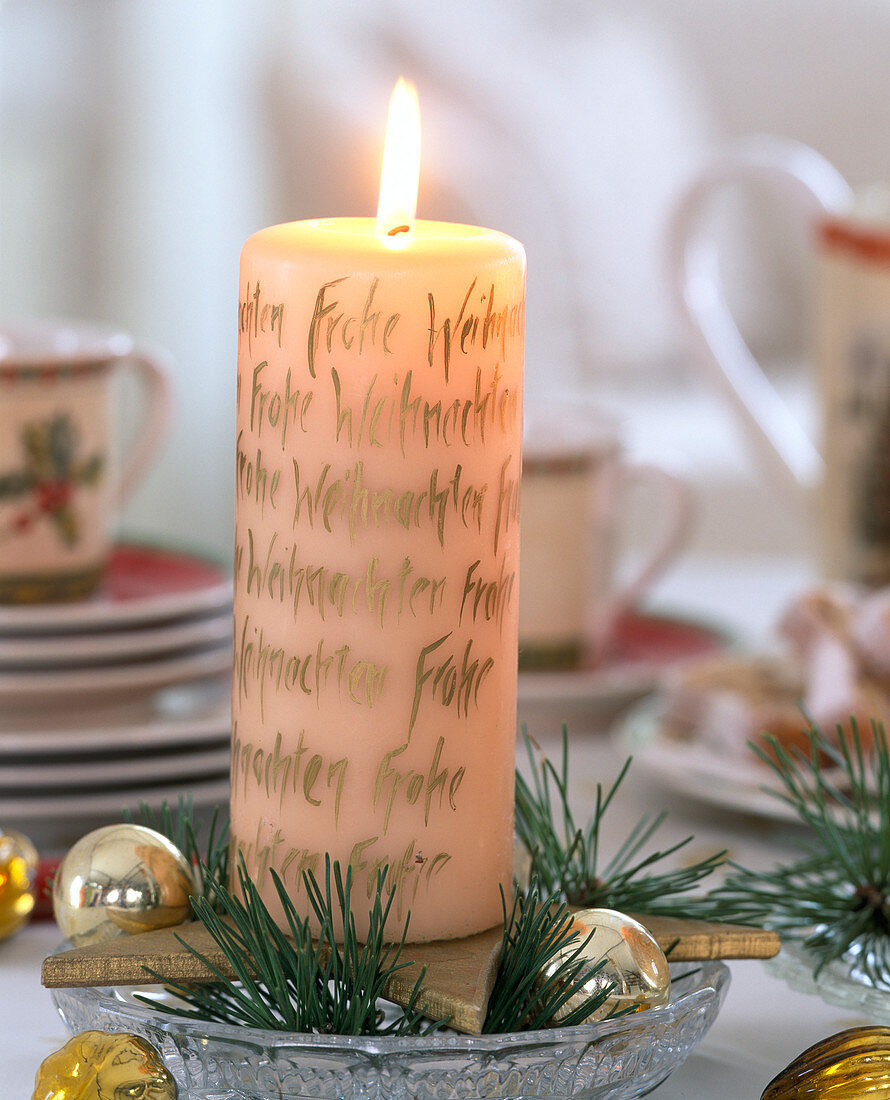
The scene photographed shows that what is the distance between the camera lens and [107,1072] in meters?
0.27

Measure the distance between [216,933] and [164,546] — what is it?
0.48 metres

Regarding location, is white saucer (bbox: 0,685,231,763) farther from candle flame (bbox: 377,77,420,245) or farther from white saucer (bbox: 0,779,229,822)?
candle flame (bbox: 377,77,420,245)

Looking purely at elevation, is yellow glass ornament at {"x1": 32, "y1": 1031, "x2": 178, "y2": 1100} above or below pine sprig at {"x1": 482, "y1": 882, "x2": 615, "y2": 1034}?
below

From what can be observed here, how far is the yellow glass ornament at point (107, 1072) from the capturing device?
270mm

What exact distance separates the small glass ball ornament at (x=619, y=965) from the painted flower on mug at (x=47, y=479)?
40cm

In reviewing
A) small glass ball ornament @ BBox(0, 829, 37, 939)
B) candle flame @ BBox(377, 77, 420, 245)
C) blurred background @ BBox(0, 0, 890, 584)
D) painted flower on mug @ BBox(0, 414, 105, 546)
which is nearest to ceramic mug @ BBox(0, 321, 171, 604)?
painted flower on mug @ BBox(0, 414, 105, 546)

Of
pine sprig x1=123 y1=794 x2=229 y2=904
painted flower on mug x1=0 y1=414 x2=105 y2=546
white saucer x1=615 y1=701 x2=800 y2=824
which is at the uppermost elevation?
painted flower on mug x1=0 y1=414 x2=105 y2=546

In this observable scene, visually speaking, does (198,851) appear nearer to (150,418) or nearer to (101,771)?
(101,771)

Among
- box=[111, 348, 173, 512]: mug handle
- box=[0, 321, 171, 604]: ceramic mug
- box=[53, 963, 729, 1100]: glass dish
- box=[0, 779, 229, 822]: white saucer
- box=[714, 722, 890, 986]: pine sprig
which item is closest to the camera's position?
box=[53, 963, 729, 1100]: glass dish

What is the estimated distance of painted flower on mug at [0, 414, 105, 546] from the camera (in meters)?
0.62

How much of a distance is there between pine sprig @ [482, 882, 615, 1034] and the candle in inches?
0.7

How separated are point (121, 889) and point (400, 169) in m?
0.17

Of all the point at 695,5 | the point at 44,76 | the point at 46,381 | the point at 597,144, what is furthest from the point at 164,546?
the point at 695,5

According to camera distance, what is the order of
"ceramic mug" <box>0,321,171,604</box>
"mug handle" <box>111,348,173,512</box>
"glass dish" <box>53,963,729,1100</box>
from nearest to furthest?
"glass dish" <box>53,963,729,1100</box>
"ceramic mug" <box>0,321,171,604</box>
"mug handle" <box>111,348,173,512</box>
